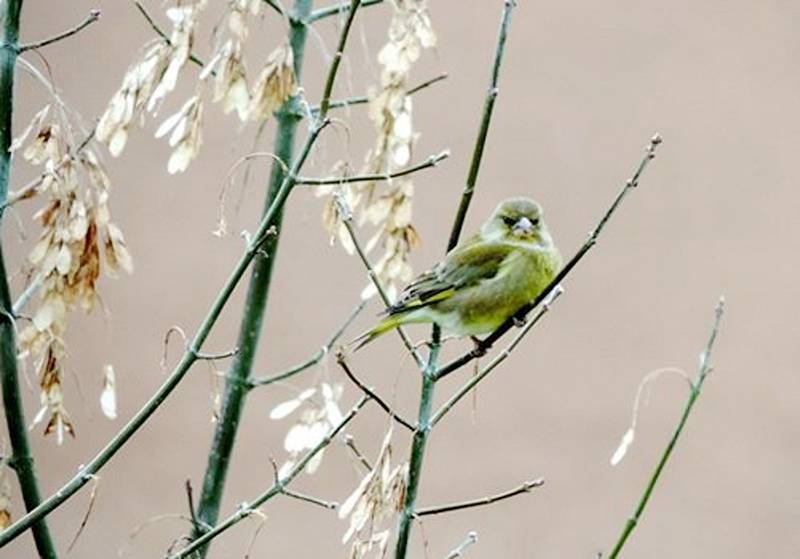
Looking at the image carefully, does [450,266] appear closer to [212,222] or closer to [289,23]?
[289,23]

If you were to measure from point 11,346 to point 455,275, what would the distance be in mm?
722

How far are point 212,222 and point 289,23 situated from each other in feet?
10.8

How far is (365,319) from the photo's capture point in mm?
4723

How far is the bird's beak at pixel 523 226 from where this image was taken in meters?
2.18

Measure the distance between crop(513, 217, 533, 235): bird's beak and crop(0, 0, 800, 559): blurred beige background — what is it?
8.33ft

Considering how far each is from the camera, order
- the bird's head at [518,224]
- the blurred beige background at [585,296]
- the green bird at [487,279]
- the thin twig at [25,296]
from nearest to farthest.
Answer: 1. the thin twig at [25,296]
2. the green bird at [487,279]
3. the bird's head at [518,224]
4. the blurred beige background at [585,296]

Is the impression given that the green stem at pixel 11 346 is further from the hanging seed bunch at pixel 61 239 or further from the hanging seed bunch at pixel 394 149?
the hanging seed bunch at pixel 394 149

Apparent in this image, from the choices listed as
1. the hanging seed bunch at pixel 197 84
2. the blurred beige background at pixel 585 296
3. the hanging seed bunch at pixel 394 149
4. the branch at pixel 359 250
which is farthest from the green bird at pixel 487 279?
the blurred beige background at pixel 585 296

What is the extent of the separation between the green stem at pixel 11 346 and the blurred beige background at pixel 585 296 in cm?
315

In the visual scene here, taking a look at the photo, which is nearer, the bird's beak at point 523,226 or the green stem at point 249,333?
the green stem at point 249,333

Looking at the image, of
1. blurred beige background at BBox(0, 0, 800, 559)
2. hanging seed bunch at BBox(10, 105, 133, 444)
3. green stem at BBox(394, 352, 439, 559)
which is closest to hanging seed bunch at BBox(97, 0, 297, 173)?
hanging seed bunch at BBox(10, 105, 133, 444)

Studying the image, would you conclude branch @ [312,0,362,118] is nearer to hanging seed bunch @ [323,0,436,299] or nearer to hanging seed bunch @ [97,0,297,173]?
hanging seed bunch @ [97,0,297,173]

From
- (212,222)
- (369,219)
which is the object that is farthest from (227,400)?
(212,222)

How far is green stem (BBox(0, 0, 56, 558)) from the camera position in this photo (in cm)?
155
